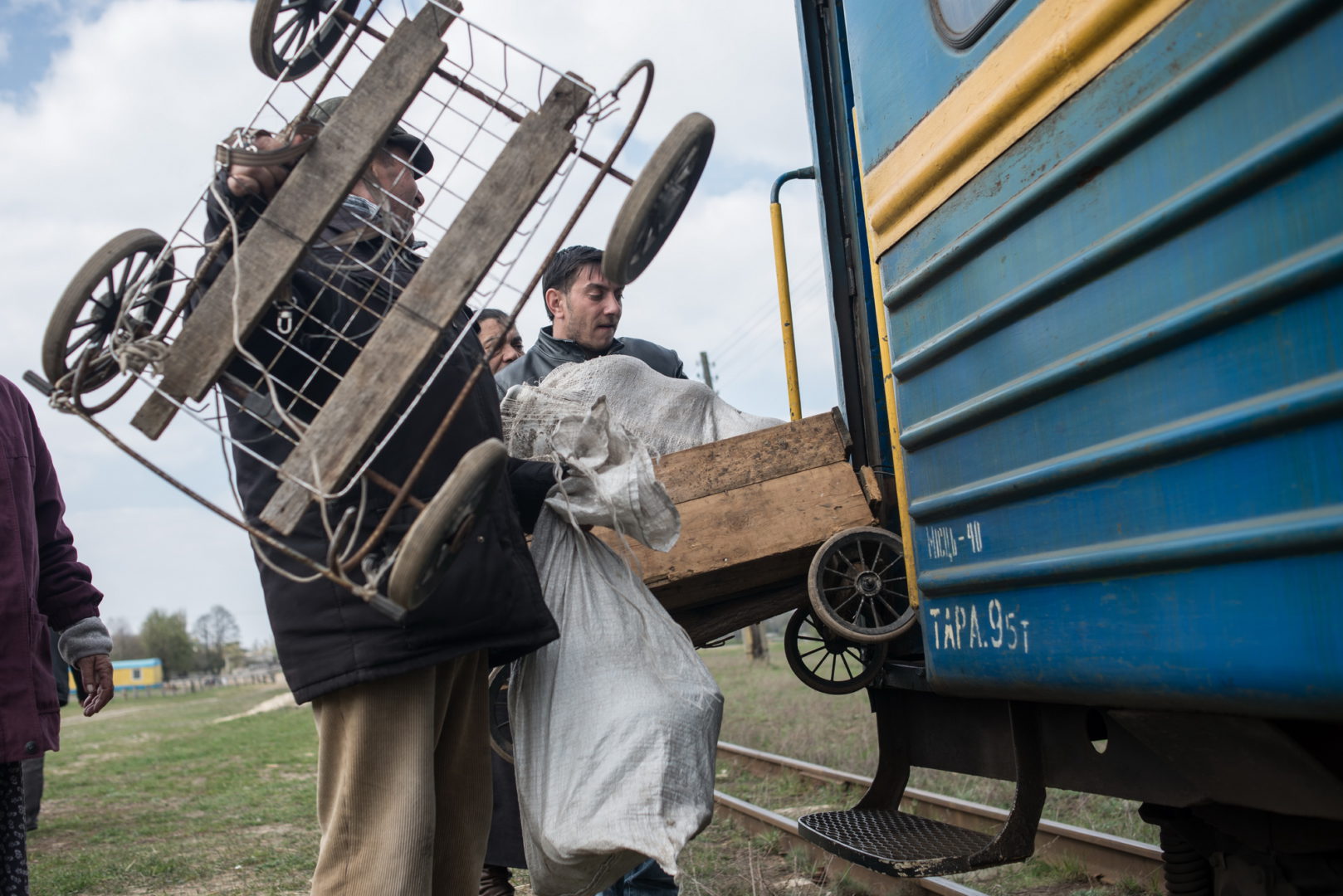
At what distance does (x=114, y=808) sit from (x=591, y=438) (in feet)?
25.1

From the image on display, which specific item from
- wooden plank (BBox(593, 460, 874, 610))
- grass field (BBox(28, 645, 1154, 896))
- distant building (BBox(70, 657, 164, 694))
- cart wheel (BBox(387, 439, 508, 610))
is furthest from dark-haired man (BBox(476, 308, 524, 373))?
distant building (BBox(70, 657, 164, 694))

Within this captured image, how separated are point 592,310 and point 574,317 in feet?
0.22

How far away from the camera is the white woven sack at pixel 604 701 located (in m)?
2.01

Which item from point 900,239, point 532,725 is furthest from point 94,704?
point 900,239

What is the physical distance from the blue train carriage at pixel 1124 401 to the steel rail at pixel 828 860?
980 mm

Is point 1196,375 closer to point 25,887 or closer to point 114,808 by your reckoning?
point 25,887

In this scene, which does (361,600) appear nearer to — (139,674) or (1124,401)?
(1124,401)

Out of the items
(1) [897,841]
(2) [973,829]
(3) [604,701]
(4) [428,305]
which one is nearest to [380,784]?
(3) [604,701]

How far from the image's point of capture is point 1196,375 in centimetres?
159

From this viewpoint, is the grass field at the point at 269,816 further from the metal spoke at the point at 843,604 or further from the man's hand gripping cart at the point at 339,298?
the man's hand gripping cart at the point at 339,298

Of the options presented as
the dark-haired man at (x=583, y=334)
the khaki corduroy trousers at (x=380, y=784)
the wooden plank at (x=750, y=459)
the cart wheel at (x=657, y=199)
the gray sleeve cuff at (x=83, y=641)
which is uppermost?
the dark-haired man at (x=583, y=334)

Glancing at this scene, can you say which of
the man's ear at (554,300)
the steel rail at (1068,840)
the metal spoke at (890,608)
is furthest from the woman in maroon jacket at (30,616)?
the steel rail at (1068,840)

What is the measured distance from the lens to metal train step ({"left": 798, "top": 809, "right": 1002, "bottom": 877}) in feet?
8.23

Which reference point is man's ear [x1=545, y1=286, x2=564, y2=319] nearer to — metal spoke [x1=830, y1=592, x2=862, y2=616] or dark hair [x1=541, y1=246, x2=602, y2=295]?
dark hair [x1=541, y1=246, x2=602, y2=295]
